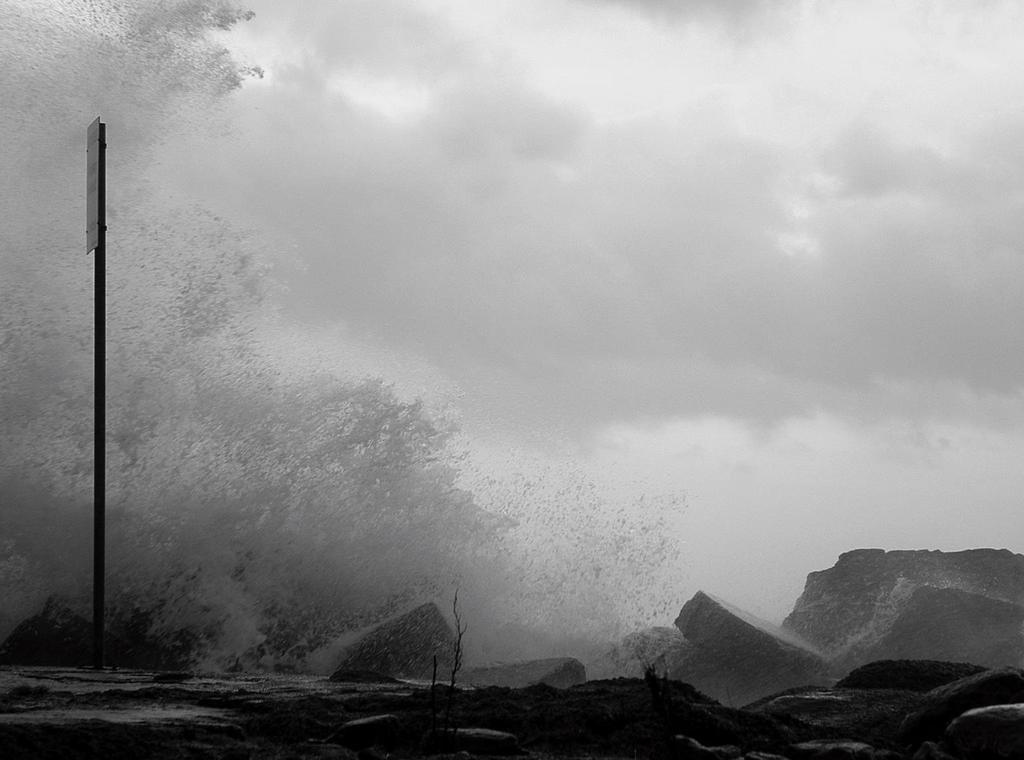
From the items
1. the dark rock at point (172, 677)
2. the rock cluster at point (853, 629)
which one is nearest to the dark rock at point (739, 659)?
the rock cluster at point (853, 629)

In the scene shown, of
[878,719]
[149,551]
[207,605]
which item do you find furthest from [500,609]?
[878,719]

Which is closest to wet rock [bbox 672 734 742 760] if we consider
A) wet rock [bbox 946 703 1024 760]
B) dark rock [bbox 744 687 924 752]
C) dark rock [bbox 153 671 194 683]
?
dark rock [bbox 744 687 924 752]

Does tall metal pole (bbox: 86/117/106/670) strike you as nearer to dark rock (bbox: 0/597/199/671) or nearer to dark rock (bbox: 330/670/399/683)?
dark rock (bbox: 0/597/199/671)

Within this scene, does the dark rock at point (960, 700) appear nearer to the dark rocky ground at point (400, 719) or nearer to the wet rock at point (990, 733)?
the dark rocky ground at point (400, 719)

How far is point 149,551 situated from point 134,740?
35.7ft

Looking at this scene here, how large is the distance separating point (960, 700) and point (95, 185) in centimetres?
1018

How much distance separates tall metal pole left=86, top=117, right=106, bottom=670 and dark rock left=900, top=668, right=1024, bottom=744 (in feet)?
26.4

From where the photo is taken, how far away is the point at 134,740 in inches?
195

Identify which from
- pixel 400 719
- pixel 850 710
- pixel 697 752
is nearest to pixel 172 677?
pixel 400 719

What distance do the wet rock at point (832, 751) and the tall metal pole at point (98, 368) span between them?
8.09 metres

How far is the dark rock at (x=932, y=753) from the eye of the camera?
5479 millimetres

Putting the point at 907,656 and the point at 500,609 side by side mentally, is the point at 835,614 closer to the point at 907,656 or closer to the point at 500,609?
the point at 907,656

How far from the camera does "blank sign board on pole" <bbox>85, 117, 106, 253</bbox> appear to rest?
12242mm

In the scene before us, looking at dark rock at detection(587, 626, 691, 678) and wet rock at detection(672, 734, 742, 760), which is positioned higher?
wet rock at detection(672, 734, 742, 760)
